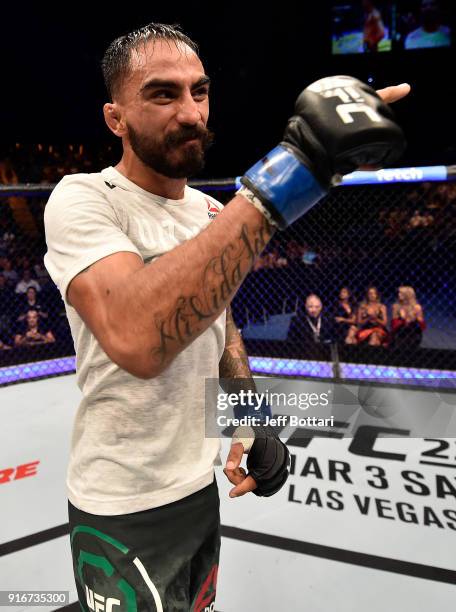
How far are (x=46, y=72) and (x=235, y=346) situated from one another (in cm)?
805

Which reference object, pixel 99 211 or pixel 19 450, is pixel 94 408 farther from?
pixel 19 450

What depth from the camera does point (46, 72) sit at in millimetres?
7484

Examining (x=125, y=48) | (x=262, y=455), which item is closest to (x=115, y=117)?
(x=125, y=48)

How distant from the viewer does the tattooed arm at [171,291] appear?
583 millimetres

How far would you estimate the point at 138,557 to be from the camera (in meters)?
0.84

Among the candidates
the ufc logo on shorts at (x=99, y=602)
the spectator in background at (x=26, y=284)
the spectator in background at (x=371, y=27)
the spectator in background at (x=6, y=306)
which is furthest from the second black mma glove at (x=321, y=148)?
the spectator in background at (x=371, y=27)

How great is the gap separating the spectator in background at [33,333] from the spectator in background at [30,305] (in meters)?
0.06

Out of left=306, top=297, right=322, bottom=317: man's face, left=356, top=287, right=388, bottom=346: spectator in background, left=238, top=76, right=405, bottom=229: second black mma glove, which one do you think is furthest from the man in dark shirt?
left=238, top=76, right=405, bottom=229: second black mma glove

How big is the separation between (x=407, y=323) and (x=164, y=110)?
357 cm

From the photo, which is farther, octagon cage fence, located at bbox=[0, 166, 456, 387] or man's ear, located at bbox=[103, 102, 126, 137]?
octagon cage fence, located at bbox=[0, 166, 456, 387]

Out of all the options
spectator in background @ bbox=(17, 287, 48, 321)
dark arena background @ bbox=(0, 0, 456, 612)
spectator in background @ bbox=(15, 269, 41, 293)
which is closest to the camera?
dark arena background @ bbox=(0, 0, 456, 612)

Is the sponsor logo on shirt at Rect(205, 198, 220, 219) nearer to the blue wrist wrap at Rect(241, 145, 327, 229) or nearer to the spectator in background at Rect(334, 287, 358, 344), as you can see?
the blue wrist wrap at Rect(241, 145, 327, 229)

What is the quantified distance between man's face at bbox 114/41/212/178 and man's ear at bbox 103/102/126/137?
19 mm

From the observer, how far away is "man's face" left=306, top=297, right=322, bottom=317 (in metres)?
4.23
